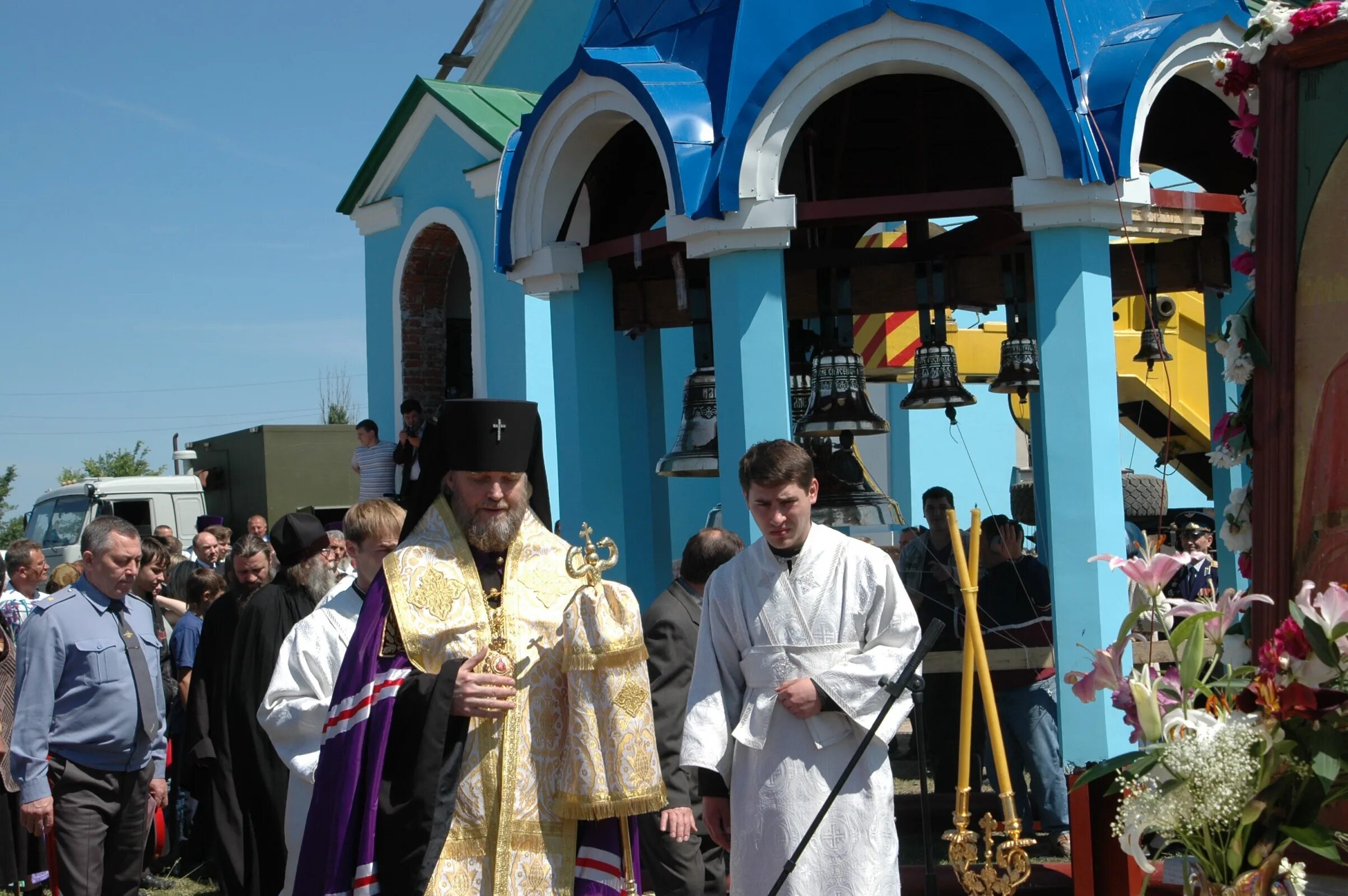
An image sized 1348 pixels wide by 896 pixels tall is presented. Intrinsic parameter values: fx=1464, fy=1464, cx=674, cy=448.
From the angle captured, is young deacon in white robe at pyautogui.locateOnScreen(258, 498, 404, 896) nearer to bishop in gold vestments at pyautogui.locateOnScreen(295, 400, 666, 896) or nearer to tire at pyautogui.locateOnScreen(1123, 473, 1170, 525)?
bishop in gold vestments at pyautogui.locateOnScreen(295, 400, 666, 896)

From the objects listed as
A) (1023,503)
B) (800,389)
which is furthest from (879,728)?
(1023,503)

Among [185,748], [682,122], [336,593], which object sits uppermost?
[682,122]

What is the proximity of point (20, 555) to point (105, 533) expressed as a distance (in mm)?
3842

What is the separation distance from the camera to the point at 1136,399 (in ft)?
48.9

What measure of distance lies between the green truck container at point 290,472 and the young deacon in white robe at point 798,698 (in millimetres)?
13467

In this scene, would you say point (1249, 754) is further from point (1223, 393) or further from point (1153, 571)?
point (1223, 393)

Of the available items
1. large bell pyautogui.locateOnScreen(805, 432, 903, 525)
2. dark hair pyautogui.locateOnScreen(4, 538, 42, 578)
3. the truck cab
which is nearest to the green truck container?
the truck cab

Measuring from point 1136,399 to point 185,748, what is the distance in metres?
10.7

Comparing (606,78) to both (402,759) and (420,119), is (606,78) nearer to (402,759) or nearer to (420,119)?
(402,759)

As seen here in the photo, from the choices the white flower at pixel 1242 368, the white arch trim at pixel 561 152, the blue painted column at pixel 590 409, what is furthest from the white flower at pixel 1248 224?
the blue painted column at pixel 590 409

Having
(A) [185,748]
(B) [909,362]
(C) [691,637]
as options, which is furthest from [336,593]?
(B) [909,362]

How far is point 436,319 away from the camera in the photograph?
1370 cm

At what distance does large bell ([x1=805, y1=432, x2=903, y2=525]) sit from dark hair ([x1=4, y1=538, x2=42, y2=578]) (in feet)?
17.0

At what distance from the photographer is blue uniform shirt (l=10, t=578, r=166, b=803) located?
19.5 feet
